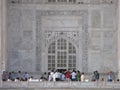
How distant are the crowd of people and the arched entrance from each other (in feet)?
1.87

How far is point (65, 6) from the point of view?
3812 cm

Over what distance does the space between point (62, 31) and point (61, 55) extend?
1.27 metres

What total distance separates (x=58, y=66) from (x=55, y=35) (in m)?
1.63

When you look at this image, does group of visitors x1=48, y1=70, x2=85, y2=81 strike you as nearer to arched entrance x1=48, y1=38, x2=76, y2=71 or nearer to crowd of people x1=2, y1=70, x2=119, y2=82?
crowd of people x1=2, y1=70, x2=119, y2=82

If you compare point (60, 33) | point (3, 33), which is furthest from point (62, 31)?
point (3, 33)

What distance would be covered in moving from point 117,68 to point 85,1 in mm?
3930

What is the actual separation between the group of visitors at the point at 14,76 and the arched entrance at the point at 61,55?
6.07 feet

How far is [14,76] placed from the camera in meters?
36.3

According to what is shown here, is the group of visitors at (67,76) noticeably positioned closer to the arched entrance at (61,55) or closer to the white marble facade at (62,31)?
the arched entrance at (61,55)

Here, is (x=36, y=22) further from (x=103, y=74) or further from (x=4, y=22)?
(x=103, y=74)

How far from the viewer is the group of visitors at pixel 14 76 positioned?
3526 centimetres

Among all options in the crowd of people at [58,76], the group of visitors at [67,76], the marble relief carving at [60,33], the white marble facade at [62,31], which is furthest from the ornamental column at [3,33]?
the group of visitors at [67,76]

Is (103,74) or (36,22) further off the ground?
(36,22)

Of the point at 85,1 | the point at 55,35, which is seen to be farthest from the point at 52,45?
the point at 85,1
